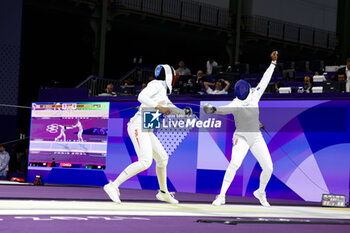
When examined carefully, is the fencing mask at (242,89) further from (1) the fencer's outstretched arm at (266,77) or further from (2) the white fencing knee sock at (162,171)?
(2) the white fencing knee sock at (162,171)

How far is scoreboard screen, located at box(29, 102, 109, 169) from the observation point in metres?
11.3

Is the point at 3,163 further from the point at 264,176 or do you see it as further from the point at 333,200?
the point at 333,200

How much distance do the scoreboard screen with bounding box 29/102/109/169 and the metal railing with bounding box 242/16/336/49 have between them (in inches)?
473

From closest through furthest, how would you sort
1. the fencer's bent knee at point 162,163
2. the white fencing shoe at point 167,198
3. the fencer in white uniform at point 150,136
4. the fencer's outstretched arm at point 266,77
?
the fencer in white uniform at point 150,136, the fencer's bent knee at point 162,163, the white fencing shoe at point 167,198, the fencer's outstretched arm at point 266,77

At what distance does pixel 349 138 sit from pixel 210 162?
7.76ft

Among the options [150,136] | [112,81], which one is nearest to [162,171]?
[150,136]

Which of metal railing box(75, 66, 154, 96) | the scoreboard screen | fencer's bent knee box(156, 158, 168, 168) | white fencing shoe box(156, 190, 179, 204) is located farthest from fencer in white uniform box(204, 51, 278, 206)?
metal railing box(75, 66, 154, 96)

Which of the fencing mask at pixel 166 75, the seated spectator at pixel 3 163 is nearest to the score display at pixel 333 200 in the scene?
the fencing mask at pixel 166 75

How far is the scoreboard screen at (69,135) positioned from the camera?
11.3 m

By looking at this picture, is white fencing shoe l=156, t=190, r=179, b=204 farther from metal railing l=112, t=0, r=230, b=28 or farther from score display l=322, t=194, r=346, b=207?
metal railing l=112, t=0, r=230, b=28

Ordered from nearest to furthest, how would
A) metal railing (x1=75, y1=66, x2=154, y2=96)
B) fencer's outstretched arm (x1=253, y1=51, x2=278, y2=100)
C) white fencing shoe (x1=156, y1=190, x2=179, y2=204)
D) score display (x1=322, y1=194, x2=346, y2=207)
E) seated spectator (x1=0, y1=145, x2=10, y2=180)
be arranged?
white fencing shoe (x1=156, y1=190, x2=179, y2=204) → fencer's outstretched arm (x1=253, y1=51, x2=278, y2=100) → score display (x1=322, y1=194, x2=346, y2=207) → seated spectator (x1=0, y1=145, x2=10, y2=180) → metal railing (x1=75, y1=66, x2=154, y2=96)

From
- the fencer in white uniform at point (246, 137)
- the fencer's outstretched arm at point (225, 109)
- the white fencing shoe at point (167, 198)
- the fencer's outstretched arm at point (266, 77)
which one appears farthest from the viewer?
the fencer's outstretched arm at point (266, 77)

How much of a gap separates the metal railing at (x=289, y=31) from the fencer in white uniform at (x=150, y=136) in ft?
51.6

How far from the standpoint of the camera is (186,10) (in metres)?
22.0
